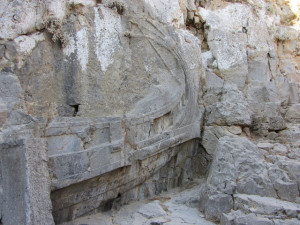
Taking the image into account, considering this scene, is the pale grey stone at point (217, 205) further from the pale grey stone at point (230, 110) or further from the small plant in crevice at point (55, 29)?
the small plant in crevice at point (55, 29)

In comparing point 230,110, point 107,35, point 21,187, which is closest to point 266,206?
point 230,110

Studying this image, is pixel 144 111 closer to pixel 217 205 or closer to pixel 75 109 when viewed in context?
pixel 75 109

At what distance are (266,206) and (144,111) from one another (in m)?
2.09

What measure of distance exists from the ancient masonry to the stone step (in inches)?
0.6

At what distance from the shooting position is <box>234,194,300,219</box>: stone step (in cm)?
358

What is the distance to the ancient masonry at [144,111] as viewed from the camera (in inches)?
127

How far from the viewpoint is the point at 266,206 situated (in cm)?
368

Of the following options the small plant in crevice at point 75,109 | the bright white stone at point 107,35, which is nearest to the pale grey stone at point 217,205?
the small plant in crevice at point 75,109

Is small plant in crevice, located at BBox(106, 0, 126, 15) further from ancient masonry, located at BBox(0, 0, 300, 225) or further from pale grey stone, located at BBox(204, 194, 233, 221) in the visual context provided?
pale grey stone, located at BBox(204, 194, 233, 221)

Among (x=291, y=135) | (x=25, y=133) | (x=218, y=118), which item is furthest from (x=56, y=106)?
(x=291, y=135)

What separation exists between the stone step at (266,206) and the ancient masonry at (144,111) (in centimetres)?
1

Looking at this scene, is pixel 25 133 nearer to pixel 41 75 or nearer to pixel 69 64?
pixel 41 75

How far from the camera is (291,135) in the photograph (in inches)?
208

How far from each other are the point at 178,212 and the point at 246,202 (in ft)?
3.20
